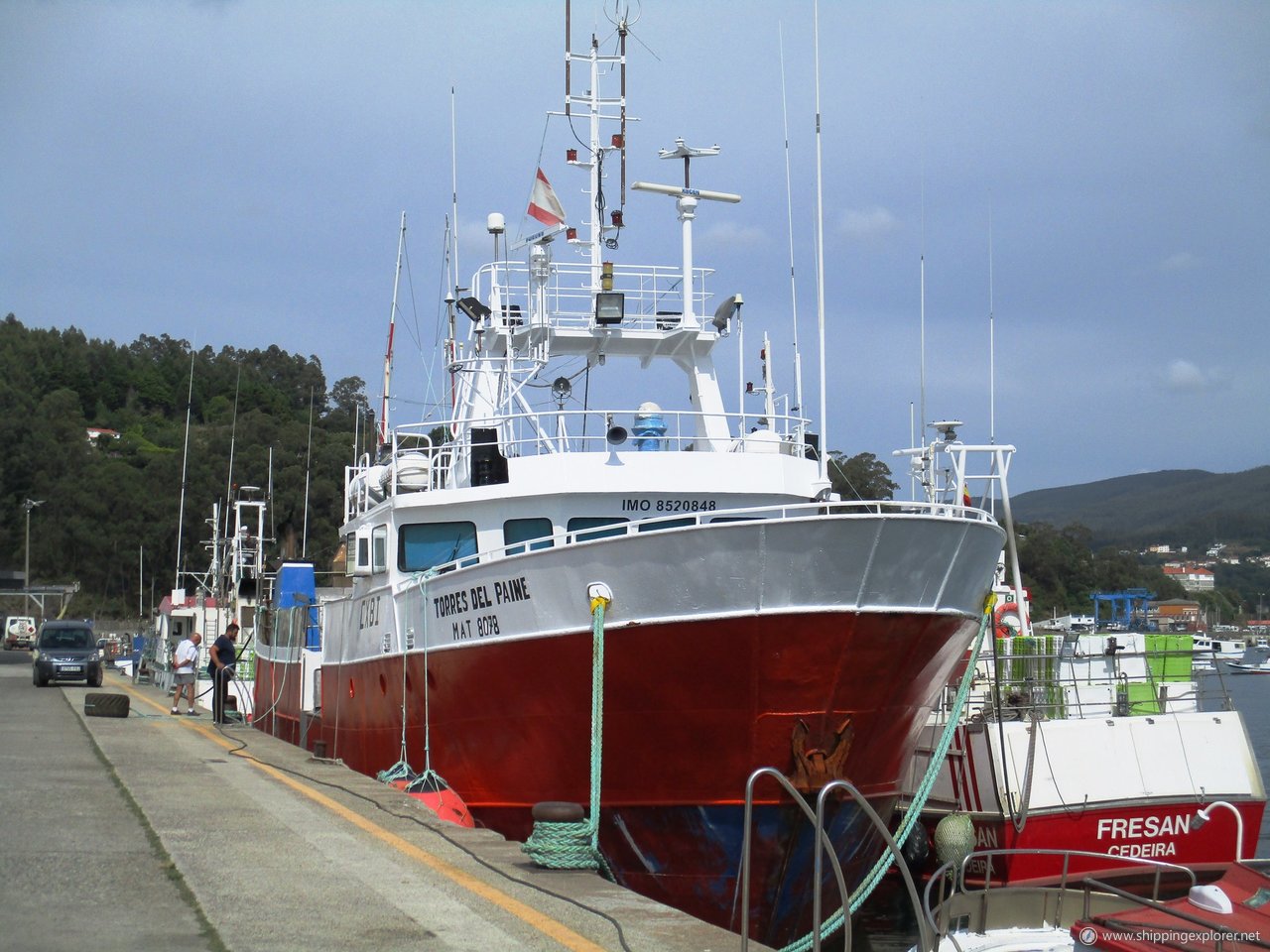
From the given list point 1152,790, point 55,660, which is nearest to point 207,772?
point 1152,790

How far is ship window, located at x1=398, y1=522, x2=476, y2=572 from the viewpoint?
13484 mm

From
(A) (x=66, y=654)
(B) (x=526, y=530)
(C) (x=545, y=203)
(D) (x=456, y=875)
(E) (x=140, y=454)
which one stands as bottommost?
(D) (x=456, y=875)

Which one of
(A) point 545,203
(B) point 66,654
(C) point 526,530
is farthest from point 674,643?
(B) point 66,654

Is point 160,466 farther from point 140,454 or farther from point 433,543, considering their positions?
point 433,543

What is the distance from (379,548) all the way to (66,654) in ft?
81.6

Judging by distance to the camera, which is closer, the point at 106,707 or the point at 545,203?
the point at 545,203

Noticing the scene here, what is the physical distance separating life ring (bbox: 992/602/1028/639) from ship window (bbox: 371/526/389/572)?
7.36 metres

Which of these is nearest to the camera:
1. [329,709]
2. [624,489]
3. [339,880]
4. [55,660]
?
[339,880]

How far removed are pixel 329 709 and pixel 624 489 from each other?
6.46 meters

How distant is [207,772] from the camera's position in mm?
13625

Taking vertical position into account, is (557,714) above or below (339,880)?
above

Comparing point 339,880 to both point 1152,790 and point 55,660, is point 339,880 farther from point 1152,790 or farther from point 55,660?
point 55,660

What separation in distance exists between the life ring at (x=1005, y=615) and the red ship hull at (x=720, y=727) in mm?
6126

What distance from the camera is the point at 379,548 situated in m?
14.5
